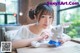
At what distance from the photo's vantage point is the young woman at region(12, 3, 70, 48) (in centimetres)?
53

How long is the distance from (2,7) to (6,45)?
0.18m

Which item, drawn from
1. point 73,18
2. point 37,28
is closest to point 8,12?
point 37,28

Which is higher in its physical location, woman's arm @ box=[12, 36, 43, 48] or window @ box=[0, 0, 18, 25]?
window @ box=[0, 0, 18, 25]

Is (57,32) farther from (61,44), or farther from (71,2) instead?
(71,2)

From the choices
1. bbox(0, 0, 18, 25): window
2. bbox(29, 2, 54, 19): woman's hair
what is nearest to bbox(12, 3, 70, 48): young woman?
bbox(29, 2, 54, 19): woman's hair

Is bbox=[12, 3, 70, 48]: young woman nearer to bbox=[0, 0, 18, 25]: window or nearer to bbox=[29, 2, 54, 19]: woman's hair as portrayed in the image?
bbox=[29, 2, 54, 19]: woman's hair

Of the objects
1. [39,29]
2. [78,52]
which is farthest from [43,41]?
[78,52]

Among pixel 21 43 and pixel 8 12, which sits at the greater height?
pixel 8 12

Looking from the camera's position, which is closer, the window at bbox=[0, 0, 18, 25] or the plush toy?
the plush toy

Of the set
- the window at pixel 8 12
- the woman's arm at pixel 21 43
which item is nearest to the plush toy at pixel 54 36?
the woman's arm at pixel 21 43

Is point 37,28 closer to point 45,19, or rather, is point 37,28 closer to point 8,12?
point 45,19

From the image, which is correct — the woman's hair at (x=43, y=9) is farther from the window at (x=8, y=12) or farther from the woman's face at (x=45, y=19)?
the window at (x=8, y=12)

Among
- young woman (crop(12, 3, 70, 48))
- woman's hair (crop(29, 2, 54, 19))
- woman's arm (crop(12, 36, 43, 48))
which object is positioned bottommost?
woman's arm (crop(12, 36, 43, 48))

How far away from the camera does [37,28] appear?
0.57 metres
